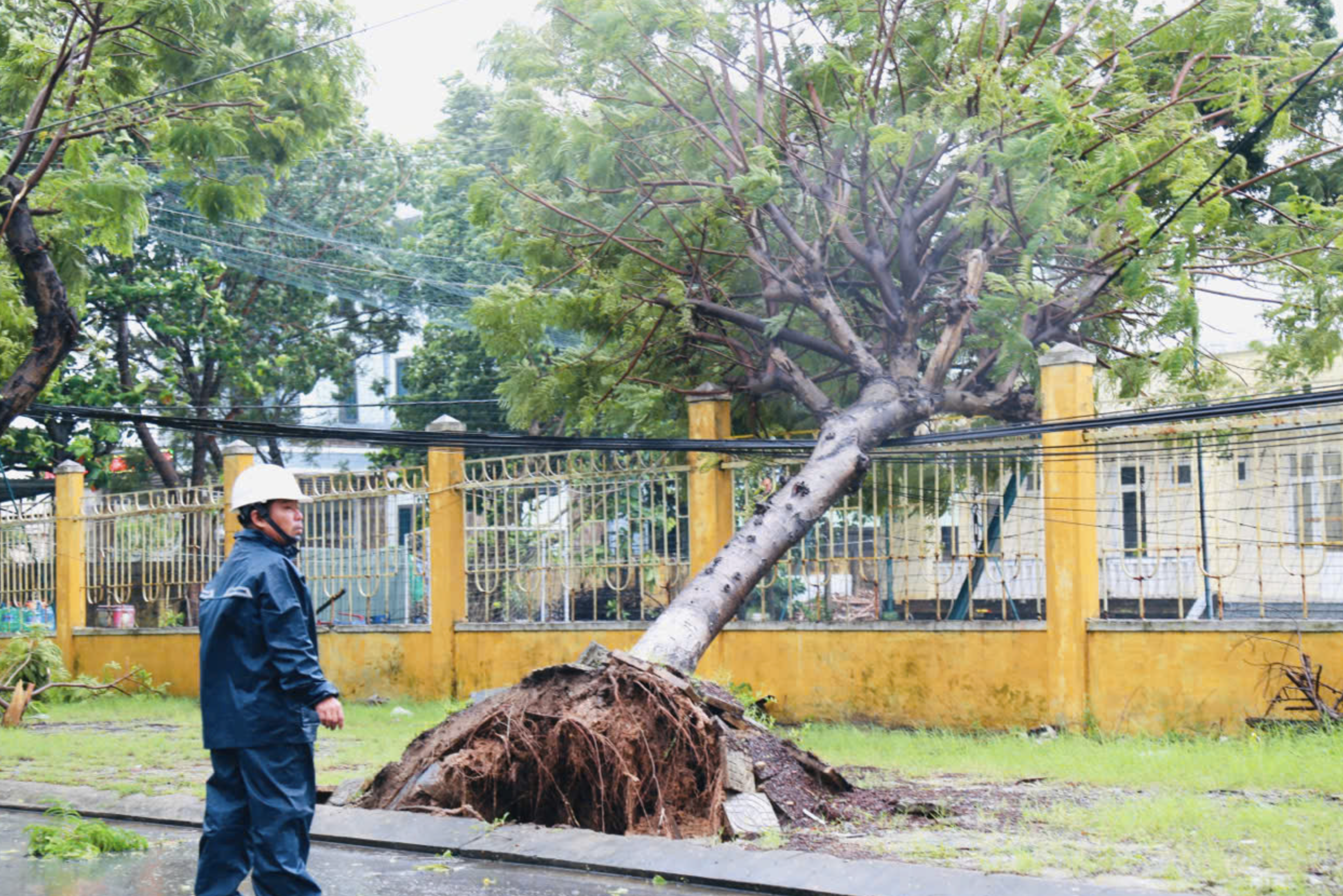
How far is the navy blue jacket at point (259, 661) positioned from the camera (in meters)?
4.70

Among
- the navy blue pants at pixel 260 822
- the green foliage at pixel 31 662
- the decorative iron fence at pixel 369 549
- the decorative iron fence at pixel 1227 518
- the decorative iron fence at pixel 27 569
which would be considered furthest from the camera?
the decorative iron fence at pixel 27 569

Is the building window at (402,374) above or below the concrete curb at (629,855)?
above

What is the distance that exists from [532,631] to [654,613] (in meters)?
1.20

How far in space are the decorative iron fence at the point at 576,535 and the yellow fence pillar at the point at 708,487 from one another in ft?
0.46

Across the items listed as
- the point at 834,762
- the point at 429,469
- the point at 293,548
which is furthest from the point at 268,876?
the point at 429,469

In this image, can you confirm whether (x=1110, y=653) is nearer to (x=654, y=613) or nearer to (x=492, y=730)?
(x=654, y=613)

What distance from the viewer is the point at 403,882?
19.1 feet

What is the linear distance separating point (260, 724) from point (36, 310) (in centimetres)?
A: 675

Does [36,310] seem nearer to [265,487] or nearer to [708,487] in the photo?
[708,487]

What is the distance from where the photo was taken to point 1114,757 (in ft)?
29.0

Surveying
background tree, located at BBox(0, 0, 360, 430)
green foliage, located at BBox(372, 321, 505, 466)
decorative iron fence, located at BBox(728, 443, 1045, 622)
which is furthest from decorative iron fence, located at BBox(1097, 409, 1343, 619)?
green foliage, located at BBox(372, 321, 505, 466)

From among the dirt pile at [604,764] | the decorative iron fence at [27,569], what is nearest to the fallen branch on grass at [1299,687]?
the dirt pile at [604,764]

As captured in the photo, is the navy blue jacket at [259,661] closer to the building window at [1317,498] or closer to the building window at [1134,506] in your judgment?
the building window at [1134,506]

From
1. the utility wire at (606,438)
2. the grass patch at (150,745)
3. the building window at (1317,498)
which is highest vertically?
the utility wire at (606,438)
